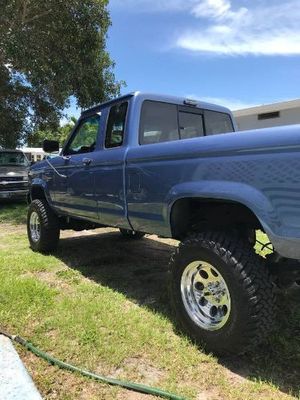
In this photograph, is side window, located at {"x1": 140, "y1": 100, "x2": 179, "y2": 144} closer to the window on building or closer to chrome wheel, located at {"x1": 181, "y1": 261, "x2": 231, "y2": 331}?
chrome wheel, located at {"x1": 181, "y1": 261, "x2": 231, "y2": 331}

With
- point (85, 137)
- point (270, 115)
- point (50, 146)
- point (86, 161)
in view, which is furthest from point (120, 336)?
point (270, 115)

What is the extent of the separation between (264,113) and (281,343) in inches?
713

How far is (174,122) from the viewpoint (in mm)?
4703

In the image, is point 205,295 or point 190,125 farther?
point 190,125

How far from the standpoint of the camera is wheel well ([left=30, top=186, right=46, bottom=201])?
21.9ft

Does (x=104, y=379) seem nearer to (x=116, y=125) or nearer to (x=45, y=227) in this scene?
(x=116, y=125)

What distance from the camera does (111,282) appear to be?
5.06 meters

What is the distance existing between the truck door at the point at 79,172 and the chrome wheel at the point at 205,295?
1.77m

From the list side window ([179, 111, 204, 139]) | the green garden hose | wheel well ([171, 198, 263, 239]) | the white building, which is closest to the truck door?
side window ([179, 111, 204, 139])

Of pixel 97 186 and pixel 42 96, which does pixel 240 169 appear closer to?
pixel 97 186

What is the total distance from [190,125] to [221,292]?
7.42 ft

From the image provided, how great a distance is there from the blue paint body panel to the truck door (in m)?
0.01

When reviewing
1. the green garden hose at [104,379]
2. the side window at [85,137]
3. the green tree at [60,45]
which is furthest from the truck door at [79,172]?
the green tree at [60,45]

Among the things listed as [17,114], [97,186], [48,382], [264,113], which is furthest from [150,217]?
[264,113]
